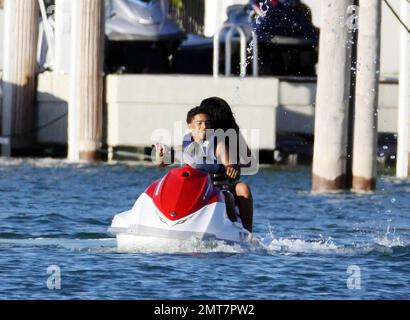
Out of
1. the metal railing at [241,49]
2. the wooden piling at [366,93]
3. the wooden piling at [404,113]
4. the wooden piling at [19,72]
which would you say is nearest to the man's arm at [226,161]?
the wooden piling at [366,93]

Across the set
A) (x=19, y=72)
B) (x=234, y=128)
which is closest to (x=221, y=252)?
(x=234, y=128)

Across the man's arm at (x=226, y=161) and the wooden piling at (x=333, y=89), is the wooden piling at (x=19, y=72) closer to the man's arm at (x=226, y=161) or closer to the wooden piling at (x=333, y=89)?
the wooden piling at (x=333, y=89)

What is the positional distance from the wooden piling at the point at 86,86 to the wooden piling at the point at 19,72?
1.61 m

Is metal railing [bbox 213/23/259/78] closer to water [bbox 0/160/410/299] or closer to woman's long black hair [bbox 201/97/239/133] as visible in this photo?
water [bbox 0/160/410/299]

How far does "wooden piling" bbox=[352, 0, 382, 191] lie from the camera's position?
2447 cm

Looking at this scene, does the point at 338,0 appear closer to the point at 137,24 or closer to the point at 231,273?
the point at 231,273

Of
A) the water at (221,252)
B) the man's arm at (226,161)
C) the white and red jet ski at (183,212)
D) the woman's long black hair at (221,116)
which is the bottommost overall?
the water at (221,252)

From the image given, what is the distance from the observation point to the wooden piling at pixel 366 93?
2447 centimetres

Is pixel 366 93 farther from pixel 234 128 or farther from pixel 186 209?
pixel 186 209

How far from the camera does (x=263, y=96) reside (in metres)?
30.2

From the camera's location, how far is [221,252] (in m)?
18.2

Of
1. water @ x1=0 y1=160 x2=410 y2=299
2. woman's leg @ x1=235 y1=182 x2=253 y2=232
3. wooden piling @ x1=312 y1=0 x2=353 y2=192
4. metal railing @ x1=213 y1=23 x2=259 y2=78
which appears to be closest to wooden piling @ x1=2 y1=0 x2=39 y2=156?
metal railing @ x1=213 y1=23 x2=259 y2=78

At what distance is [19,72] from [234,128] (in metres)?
14.1

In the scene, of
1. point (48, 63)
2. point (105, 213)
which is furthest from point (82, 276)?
point (48, 63)
